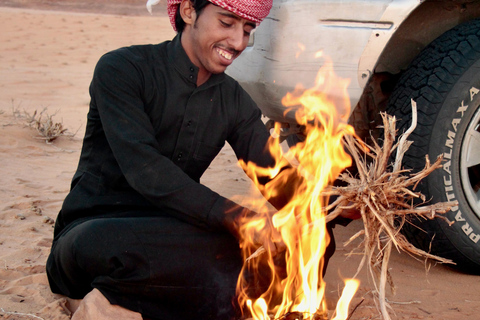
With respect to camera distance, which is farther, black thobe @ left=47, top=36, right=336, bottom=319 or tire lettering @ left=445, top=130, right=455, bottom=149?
tire lettering @ left=445, top=130, right=455, bottom=149

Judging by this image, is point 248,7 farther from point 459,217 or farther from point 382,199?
point 459,217

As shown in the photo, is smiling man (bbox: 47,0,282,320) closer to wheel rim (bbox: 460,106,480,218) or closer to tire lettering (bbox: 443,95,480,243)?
tire lettering (bbox: 443,95,480,243)

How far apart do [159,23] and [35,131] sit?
14313 mm

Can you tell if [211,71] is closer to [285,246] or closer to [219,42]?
[219,42]

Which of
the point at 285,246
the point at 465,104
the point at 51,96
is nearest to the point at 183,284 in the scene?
the point at 285,246

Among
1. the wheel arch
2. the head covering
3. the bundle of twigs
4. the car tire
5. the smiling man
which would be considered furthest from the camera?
the wheel arch

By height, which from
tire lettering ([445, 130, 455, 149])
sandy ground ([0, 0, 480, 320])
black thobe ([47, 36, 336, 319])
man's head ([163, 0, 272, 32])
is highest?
man's head ([163, 0, 272, 32])

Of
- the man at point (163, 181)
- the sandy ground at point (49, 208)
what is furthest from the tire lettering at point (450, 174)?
the man at point (163, 181)

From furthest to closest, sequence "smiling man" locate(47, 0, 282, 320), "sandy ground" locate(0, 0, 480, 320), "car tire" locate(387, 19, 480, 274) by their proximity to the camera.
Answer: "car tire" locate(387, 19, 480, 274) < "sandy ground" locate(0, 0, 480, 320) < "smiling man" locate(47, 0, 282, 320)

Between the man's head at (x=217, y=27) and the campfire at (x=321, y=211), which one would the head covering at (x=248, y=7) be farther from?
the campfire at (x=321, y=211)

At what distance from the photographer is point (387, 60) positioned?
127 inches

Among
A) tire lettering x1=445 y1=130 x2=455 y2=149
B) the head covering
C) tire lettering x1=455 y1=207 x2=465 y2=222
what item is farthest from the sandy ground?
the head covering

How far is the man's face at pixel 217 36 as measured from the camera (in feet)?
8.45

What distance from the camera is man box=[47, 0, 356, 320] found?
2322 mm
